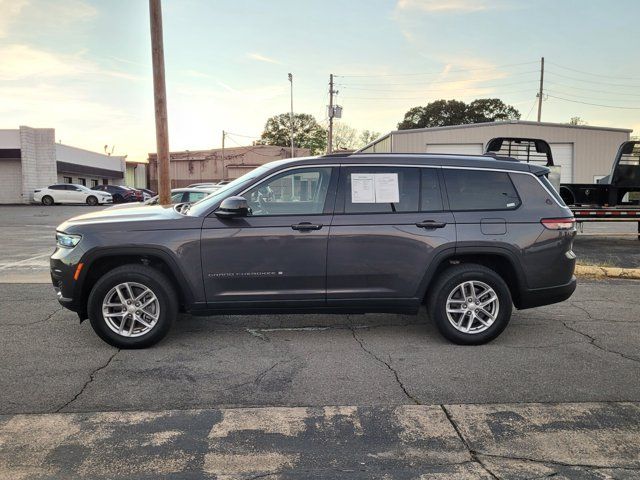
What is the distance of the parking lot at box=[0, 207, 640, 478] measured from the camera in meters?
3.11

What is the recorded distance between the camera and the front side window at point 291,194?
16.8 feet

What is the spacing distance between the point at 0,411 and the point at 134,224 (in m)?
1.92

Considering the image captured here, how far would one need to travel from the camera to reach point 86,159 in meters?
44.4

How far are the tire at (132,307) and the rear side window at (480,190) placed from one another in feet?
9.60

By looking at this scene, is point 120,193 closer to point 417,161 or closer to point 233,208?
point 233,208

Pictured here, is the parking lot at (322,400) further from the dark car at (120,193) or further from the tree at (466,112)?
the tree at (466,112)

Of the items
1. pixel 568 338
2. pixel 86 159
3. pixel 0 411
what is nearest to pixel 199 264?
pixel 0 411

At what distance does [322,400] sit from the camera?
393cm

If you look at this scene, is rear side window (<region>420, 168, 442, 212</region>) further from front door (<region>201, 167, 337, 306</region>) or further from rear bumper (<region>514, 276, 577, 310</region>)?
rear bumper (<region>514, 276, 577, 310</region>)

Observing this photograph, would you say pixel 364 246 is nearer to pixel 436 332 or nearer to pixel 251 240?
pixel 251 240

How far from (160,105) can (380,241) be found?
7.55m

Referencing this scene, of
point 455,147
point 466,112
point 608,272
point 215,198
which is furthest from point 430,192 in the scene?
point 466,112

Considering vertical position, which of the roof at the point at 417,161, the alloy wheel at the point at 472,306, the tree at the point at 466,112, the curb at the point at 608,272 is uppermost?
the tree at the point at 466,112

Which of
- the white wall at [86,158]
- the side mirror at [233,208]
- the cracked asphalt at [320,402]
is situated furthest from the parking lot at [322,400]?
the white wall at [86,158]
